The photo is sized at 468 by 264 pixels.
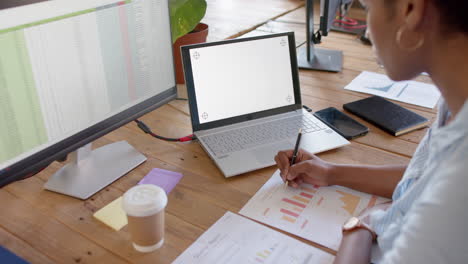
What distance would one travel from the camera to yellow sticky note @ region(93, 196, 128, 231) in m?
0.79

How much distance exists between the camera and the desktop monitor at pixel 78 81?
0.70 m

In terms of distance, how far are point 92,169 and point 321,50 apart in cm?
114

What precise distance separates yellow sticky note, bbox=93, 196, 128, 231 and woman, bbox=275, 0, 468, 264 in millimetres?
409

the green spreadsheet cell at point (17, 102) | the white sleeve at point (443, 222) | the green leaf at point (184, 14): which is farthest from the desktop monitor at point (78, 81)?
the white sleeve at point (443, 222)

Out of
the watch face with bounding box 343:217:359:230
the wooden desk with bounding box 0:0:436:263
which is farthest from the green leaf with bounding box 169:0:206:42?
the watch face with bounding box 343:217:359:230

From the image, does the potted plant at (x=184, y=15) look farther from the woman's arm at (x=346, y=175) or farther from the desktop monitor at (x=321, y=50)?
the woman's arm at (x=346, y=175)

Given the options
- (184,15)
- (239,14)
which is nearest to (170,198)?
(184,15)

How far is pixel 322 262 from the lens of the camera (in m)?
0.71

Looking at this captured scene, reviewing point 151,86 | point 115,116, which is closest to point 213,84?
point 151,86

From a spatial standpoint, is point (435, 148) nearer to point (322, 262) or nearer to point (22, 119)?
point (322, 262)

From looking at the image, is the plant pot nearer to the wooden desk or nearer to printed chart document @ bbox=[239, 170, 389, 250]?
the wooden desk

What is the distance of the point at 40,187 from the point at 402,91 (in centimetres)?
112

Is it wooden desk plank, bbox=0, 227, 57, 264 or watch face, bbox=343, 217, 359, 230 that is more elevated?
wooden desk plank, bbox=0, 227, 57, 264

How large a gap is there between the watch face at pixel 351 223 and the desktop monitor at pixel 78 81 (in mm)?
489
